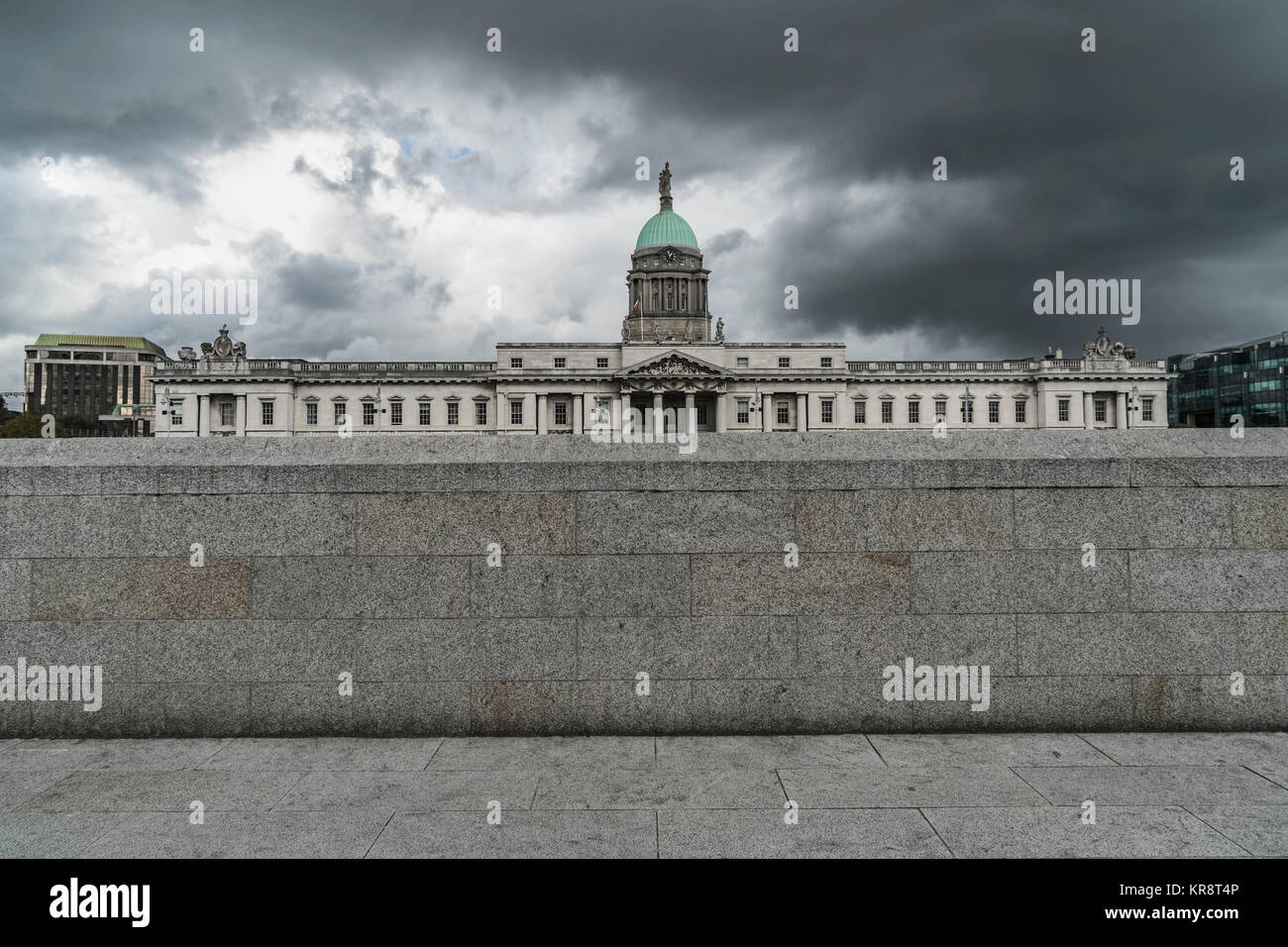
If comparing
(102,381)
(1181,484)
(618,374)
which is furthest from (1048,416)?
(102,381)

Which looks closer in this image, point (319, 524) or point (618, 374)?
point (319, 524)

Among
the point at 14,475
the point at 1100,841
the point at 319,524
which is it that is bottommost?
the point at 1100,841

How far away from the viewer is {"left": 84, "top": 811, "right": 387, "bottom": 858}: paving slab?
11.3 feet

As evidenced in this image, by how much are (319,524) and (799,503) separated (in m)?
3.41

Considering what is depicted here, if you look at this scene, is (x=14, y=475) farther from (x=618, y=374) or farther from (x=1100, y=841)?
(x=618, y=374)

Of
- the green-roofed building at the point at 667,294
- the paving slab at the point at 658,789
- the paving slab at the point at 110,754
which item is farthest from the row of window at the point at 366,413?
the paving slab at the point at 658,789

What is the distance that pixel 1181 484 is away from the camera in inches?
202

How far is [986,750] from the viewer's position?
470 centimetres

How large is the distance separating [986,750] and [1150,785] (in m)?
0.88

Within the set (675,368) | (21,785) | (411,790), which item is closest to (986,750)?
(411,790)

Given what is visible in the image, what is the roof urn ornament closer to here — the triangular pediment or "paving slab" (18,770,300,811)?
the triangular pediment

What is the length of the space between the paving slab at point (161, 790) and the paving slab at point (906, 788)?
2983mm

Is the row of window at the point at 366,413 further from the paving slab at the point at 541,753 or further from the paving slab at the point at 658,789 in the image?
the paving slab at the point at 658,789

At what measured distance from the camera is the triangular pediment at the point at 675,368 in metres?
84.3
